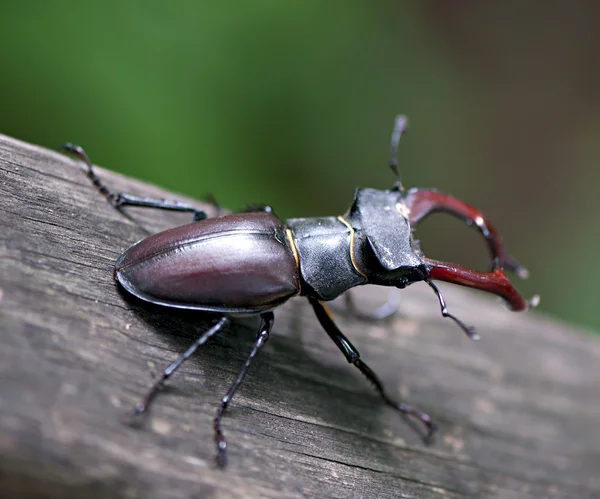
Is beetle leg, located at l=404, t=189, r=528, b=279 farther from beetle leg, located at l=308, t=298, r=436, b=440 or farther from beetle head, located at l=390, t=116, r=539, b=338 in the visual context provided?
beetle leg, located at l=308, t=298, r=436, b=440

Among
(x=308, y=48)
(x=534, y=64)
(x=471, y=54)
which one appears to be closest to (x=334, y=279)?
(x=308, y=48)

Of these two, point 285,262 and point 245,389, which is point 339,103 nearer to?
point 285,262

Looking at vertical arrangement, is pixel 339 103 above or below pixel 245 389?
above

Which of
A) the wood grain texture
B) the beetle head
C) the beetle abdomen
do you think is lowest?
the wood grain texture

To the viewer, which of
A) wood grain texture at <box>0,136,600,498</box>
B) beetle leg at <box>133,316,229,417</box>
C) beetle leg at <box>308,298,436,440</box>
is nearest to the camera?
wood grain texture at <box>0,136,600,498</box>

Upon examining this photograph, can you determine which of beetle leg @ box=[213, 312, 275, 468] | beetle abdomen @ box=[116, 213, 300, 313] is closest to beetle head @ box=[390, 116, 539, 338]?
beetle abdomen @ box=[116, 213, 300, 313]

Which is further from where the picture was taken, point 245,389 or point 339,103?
point 339,103

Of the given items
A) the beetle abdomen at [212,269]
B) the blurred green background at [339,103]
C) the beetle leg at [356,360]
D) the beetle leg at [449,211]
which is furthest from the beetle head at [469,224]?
the blurred green background at [339,103]

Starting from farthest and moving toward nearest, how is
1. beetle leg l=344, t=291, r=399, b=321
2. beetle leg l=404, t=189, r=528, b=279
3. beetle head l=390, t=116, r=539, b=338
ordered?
beetle leg l=344, t=291, r=399, b=321 < beetle leg l=404, t=189, r=528, b=279 < beetle head l=390, t=116, r=539, b=338

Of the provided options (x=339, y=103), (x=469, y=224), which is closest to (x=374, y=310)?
(x=469, y=224)
